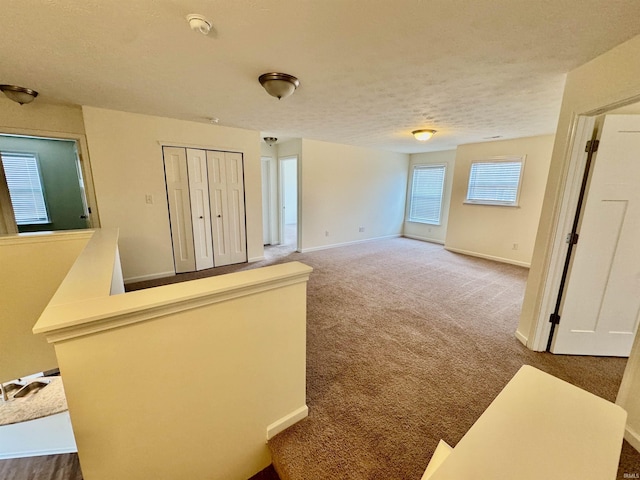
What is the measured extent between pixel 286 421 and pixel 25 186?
253 inches

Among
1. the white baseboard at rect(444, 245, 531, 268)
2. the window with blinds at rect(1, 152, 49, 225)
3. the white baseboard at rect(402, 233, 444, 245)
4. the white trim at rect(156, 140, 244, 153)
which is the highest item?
the white trim at rect(156, 140, 244, 153)

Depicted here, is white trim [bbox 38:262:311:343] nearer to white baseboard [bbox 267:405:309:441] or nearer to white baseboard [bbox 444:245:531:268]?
white baseboard [bbox 267:405:309:441]

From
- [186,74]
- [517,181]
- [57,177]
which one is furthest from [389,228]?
[57,177]

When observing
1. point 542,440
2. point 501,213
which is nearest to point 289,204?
point 501,213

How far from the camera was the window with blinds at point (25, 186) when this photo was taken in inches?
175

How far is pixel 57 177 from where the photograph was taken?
480 cm

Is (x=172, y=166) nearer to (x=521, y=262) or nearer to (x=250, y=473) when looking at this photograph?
(x=250, y=473)

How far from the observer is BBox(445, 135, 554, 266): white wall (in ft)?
14.4

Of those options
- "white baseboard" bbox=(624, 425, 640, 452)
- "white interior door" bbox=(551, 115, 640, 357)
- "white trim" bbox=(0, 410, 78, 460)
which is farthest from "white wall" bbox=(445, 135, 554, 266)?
"white trim" bbox=(0, 410, 78, 460)

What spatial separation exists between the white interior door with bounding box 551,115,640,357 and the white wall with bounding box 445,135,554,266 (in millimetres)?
2877

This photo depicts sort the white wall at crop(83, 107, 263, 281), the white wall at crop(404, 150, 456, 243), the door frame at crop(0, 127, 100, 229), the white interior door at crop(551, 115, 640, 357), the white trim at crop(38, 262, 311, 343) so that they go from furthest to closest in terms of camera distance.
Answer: the white wall at crop(404, 150, 456, 243)
the white wall at crop(83, 107, 263, 281)
the door frame at crop(0, 127, 100, 229)
the white interior door at crop(551, 115, 640, 357)
the white trim at crop(38, 262, 311, 343)

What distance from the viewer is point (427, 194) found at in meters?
6.61

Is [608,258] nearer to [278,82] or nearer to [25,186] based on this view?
[278,82]

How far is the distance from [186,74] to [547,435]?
2.91m
